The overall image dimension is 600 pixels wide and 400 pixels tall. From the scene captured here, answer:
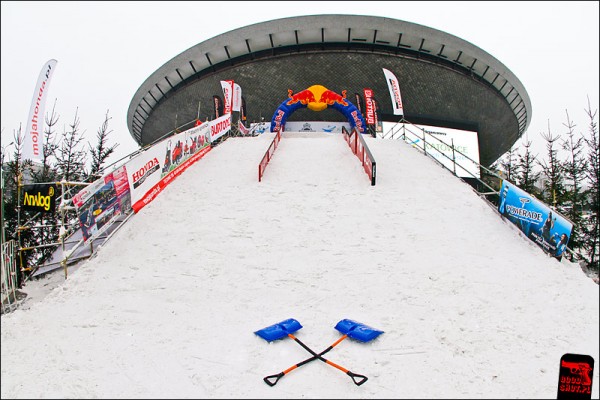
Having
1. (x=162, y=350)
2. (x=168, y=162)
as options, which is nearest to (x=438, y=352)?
(x=162, y=350)

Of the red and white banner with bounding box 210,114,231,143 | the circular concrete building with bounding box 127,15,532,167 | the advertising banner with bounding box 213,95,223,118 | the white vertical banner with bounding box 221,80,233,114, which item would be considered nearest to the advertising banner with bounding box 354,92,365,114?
the circular concrete building with bounding box 127,15,532,167

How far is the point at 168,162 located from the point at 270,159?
12.3ft

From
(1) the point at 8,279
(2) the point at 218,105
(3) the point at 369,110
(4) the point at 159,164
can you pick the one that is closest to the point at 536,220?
(4) the point at 159,164

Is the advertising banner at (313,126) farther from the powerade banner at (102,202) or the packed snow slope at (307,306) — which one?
the powerade banner at (102,202)

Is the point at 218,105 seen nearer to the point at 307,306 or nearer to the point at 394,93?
the point at 394,93

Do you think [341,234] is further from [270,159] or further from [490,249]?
[270,159]

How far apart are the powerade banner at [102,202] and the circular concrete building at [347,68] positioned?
814 inches

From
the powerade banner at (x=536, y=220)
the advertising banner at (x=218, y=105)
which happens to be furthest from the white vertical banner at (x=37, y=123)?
the advertising banner at (x=218, y=105)

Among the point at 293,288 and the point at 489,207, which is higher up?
the point at 489,207

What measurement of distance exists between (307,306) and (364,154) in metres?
7.10

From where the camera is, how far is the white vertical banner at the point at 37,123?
6.80 meters

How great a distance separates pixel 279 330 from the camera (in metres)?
4.78

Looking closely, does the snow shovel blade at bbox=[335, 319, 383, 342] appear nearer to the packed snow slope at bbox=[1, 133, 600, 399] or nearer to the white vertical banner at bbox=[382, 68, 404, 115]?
the packed snow slope at bbox=[1, 133, 600, 399]

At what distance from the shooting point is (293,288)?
5.96 m
